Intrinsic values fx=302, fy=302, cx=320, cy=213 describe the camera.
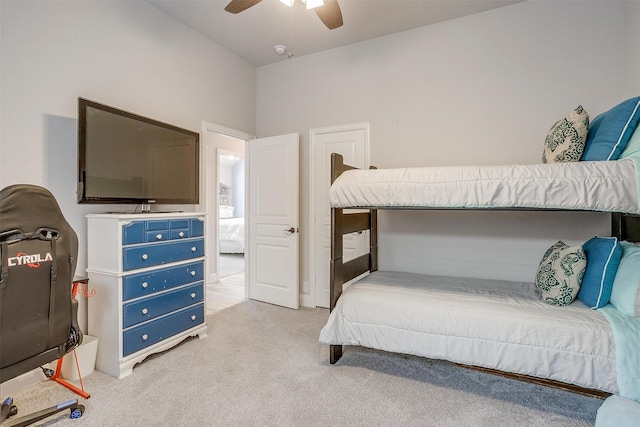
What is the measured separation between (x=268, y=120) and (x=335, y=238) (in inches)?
92.9

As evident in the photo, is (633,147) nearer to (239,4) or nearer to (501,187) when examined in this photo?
(501,187)

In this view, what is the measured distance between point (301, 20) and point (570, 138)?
249 cm

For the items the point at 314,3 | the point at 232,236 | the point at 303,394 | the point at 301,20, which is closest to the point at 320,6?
the point at 314,3

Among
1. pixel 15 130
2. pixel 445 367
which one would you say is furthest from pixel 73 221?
pixel 445 367

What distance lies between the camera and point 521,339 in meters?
1.67

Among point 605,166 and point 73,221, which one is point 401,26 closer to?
point 605,166

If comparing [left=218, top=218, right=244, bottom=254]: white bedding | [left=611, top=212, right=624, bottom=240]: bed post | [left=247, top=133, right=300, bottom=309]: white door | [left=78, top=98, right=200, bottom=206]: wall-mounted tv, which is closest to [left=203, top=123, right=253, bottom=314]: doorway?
[left=218, top=218, right=244, bottom=254]: white bedding

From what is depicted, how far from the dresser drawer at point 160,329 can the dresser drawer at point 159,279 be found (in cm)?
24

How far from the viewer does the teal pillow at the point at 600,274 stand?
172 cm

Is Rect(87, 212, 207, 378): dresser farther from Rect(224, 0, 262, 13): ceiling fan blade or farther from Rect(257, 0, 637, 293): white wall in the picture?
Rect(257, 0, 637, 293): white wall

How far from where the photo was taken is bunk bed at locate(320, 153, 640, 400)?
1572 millimetres

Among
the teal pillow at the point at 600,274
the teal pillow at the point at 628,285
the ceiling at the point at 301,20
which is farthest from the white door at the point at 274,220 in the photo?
the teal pillow at the point at 628,285

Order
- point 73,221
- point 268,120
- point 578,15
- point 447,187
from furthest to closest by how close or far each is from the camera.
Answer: point 268,120, point 578,15, point 73,221, point 447,187

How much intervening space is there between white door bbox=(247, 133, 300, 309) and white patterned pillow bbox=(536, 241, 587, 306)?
235 cm
